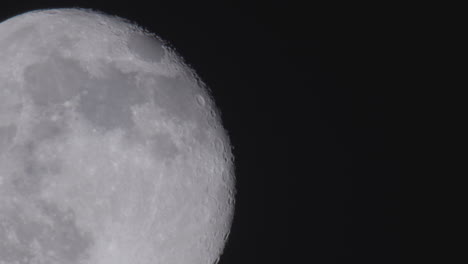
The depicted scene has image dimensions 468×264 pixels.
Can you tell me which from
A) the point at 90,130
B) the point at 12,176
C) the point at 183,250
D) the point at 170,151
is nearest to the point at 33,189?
the point at 12,176

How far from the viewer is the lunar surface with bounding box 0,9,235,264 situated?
13.1 feet

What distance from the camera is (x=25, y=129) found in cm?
405

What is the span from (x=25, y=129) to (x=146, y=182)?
1274mm

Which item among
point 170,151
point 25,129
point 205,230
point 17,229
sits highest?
point 170,151

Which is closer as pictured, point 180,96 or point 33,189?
point 33,189

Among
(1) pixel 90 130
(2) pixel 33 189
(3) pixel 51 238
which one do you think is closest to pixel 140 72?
(1) pixel 90 130

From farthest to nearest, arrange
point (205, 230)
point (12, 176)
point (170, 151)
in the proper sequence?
point (205, 230) < point (170, 151) < point (12, 176)

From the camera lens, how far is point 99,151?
4102 mm

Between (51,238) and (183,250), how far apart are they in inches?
52.8

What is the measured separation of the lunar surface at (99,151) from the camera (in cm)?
398

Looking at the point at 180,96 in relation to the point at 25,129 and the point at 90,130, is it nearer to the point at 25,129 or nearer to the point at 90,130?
the point at 90,130

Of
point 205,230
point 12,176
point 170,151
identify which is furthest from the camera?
point 205,230

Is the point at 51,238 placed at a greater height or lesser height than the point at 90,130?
lesser

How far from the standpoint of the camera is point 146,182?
13.7 feet
